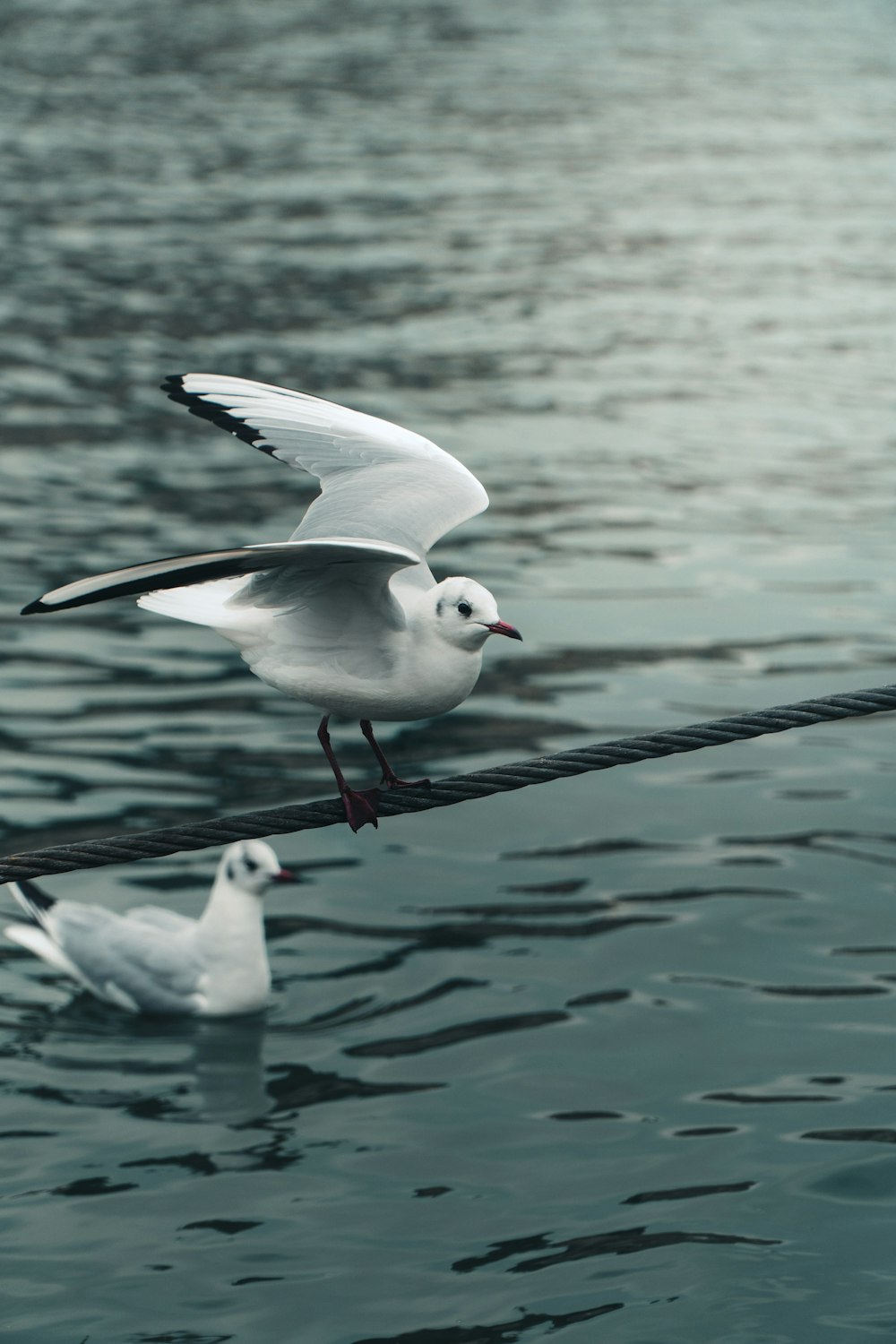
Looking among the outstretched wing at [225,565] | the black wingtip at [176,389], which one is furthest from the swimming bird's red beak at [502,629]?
the black wingtip at [176,389]

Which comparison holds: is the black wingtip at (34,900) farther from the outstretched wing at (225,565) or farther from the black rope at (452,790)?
the outstretched wing at (225,565)

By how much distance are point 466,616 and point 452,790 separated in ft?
1.66

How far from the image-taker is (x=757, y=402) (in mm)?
20359

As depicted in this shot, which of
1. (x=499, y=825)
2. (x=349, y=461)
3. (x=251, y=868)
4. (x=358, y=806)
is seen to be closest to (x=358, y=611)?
(x=358, y=806)

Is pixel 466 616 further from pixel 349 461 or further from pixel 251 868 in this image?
pixel 251 868

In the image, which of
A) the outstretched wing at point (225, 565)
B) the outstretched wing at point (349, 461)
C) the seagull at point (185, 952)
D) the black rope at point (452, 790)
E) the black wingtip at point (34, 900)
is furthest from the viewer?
the black wingtip at point (34, 900)

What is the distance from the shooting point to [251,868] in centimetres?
965

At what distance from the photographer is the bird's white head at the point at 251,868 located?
31.4ft

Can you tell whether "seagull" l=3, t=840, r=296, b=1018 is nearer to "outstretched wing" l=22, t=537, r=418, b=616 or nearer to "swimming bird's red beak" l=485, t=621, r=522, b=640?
"swimming bird's red beak" l=485, t=621, r=522, b=640

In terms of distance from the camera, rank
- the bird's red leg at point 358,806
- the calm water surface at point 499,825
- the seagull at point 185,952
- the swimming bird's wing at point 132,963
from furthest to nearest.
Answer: the swimming bird's wing at point 132,963, the seagull at point 185,952, the calm water surface at point 499,825, the bird's red leg at point 358,806

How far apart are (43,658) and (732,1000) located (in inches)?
241

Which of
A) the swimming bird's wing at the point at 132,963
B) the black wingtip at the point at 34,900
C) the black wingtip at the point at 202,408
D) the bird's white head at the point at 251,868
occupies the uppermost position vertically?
the black wingtip at the point at 202,408

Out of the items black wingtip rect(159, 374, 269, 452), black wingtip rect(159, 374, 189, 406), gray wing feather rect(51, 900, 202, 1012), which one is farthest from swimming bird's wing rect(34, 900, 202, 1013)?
black wingtip rect(159, 374, 189, 406)

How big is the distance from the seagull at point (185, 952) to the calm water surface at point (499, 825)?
0.58ft
